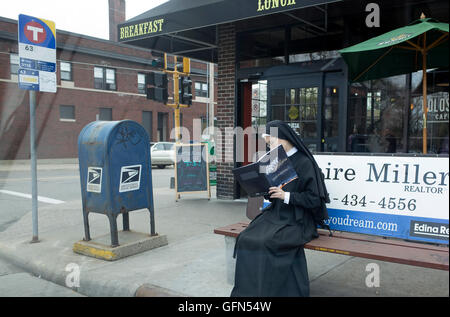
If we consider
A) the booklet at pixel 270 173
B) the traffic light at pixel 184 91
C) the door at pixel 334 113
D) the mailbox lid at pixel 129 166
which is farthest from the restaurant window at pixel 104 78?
the booklet at pixel 270 173

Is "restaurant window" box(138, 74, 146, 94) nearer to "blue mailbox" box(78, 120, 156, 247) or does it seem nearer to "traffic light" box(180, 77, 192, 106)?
"traffic light" box(180, 77, 192, 106)

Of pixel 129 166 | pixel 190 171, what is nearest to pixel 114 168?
pixel 129 166

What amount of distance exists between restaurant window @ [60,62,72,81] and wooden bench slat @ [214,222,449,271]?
25.6 metres

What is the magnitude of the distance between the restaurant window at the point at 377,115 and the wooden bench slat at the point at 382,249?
9.81 ft

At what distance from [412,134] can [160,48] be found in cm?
613

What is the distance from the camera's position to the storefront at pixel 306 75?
6055 millimetres

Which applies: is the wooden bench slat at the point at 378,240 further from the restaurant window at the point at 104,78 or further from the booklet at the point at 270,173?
the restaurant window at the point at 104,78

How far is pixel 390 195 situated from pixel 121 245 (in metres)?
3.18

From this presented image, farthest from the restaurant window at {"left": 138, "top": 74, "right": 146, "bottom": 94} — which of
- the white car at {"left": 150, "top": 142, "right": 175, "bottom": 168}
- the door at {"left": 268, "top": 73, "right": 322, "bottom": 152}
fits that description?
the door at {"left": 268, "top": 73, "right": 322, "bottom": 152}

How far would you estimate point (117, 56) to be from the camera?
28.8 metres

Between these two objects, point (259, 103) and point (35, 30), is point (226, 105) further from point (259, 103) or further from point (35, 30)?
point (35, 30)

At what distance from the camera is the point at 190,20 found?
6.91m
